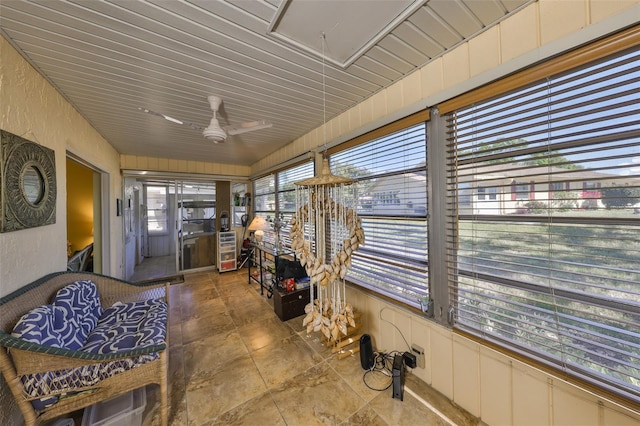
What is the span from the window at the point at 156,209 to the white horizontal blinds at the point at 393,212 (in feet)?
17.5

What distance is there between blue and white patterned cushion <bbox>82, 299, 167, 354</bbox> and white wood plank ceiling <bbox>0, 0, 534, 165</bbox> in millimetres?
2045

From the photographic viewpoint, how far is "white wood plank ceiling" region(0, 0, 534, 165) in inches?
47.4

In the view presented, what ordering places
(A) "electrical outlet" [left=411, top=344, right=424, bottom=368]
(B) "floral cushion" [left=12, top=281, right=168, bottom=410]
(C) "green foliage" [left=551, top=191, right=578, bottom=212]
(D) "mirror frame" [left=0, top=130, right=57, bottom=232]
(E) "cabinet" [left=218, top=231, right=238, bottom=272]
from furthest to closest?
1. (E) "cabinet" [left=218, top=231, right=238, bottom=272]
2. (A) "electrical outlet" [left=411, top=344, right=424, bottom=368]
3. (D) "mirror frame" [left=0, top=130, right=57, bottom=232]
4. (B) "floral cushion" [left=12, top=281, right=168, bottom=410]
5. (C) "green foliage" [left=551, top=191, right=578, bottom=212]

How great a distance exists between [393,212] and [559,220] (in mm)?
1036

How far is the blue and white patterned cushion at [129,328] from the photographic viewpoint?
1579 mm

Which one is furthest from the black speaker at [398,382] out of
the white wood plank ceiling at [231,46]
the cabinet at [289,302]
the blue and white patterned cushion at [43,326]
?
the white wood plank ceiling at [231,46]

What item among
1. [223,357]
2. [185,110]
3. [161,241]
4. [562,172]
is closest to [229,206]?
[161,241]

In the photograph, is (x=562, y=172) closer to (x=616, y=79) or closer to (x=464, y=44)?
(x=616, y=79)

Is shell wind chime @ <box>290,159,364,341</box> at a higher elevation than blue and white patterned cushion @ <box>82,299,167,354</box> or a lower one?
higher

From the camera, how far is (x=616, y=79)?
1.01m

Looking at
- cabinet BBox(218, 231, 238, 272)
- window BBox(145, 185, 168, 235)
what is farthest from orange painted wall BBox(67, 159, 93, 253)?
cabinet BBox(218, 231, 238, 272)

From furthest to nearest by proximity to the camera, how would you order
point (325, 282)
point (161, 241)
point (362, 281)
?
point (161, 241)
point (362, 281)
point (325, 282)

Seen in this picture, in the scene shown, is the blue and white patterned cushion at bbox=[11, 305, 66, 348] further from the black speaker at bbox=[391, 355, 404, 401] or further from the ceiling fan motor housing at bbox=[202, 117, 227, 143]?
the black speaker at bbox=[391, 355, 404, 401]

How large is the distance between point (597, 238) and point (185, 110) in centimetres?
333
